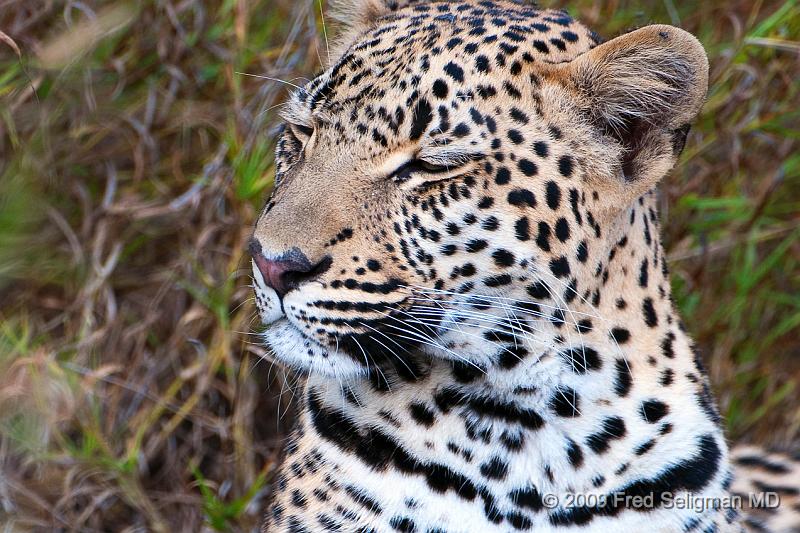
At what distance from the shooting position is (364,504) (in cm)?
284

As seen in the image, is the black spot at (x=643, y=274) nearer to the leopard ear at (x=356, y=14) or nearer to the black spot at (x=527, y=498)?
the black spot at (x=527, y=498)

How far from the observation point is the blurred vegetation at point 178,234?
412 centimetres

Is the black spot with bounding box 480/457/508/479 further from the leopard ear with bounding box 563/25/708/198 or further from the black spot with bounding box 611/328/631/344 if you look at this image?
the leopard ear with bounding box 563/25/708/198

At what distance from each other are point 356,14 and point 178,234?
4.94 ft

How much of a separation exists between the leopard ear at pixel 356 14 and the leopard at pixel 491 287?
460 millimetres

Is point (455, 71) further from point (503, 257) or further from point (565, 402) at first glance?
point (565, 402)

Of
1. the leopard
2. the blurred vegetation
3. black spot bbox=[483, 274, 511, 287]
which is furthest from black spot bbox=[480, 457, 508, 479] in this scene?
the blurred vegetation

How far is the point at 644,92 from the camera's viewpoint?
275 cm

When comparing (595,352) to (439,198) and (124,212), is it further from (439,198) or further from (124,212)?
(124,212)

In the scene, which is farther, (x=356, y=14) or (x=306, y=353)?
(x=356, y=14)

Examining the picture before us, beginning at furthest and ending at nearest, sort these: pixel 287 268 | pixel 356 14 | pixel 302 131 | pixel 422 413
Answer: pixel 356 14
pixel 302 131
pixel 422 413
pixel 287 268

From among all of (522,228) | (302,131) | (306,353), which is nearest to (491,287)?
(522,228)

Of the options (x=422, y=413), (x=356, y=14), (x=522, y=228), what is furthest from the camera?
(x=356, y=14)

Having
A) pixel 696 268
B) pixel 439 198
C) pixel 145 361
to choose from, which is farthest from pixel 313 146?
pixel 696 268
